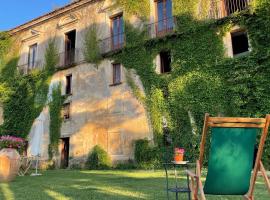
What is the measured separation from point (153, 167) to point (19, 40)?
16.7 metres

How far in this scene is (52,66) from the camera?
2073cm

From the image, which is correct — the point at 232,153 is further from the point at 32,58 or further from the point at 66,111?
the point at 32,58

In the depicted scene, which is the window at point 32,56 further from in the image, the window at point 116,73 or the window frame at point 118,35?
the window at point 116,73

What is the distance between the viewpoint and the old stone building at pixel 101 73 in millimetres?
15867

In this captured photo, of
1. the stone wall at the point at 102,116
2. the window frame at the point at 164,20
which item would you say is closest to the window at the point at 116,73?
the stone wall at the point at 102,116

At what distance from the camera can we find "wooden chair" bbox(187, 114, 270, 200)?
2.97 m

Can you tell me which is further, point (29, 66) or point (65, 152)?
point (29, 66)

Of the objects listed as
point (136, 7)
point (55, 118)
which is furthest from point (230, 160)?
point (55, 118)

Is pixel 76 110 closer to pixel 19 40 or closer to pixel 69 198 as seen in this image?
pixel 19 40

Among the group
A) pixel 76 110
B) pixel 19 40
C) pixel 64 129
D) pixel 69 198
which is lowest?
pixel 69 198

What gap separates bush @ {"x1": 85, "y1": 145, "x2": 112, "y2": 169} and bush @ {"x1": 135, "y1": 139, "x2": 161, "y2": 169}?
2.00 m

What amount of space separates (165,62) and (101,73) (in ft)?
14.4

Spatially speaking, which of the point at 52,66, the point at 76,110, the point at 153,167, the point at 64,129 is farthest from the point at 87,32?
the point at 153,167

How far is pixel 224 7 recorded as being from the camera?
49.3 feet
